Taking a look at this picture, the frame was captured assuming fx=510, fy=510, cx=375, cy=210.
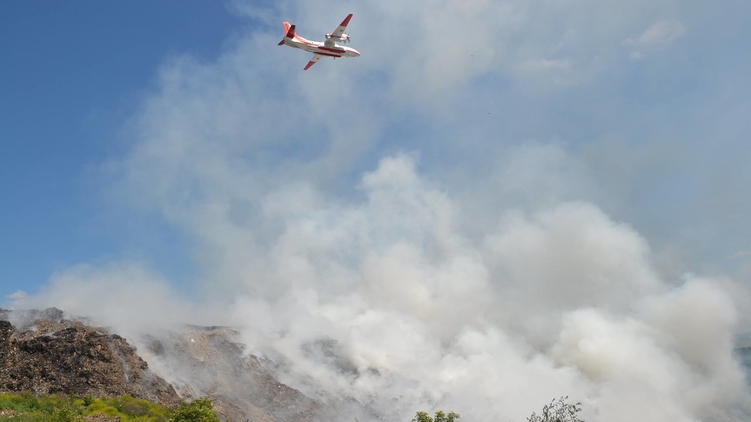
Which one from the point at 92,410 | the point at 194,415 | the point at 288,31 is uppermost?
the point at 288,31

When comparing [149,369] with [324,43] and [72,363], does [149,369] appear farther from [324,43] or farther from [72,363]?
[324,43]

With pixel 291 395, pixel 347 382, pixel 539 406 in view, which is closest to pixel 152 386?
pixel 291 395


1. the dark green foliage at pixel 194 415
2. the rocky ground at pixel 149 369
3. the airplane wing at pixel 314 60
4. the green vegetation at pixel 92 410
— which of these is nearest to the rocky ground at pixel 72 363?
the rocky ground at pixel 149 369

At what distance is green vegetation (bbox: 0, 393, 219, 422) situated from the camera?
53.2m

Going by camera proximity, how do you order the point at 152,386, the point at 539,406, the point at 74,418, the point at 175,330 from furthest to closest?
the point at 539,406 → the point at 175,330 → the point at 152,386 → the point at 74,418

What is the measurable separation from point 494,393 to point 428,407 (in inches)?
1171

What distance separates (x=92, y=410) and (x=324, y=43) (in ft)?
216

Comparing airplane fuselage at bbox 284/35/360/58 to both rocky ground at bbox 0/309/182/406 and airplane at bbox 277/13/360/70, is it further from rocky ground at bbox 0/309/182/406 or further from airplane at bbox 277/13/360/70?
rocky ground at bbox 0/309/182/406

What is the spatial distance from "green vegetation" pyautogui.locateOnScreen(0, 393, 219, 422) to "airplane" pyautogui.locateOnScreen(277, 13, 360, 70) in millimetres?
58634

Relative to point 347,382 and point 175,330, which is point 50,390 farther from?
point 347,382

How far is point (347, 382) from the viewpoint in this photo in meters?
116

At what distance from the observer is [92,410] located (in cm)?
6481

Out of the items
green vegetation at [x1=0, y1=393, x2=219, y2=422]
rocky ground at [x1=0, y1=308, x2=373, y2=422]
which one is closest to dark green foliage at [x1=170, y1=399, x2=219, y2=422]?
green vegetation at [x1=0, y1=393, x2=219, y2=422]

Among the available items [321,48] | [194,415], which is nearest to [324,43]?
[321,48]
